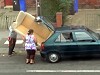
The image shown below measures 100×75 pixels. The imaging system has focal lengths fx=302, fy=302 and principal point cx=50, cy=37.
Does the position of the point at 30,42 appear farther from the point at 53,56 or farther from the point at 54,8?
the point at 54,8

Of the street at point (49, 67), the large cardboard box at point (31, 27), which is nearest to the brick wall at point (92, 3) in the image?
the large cardboard box at point (31, 27)

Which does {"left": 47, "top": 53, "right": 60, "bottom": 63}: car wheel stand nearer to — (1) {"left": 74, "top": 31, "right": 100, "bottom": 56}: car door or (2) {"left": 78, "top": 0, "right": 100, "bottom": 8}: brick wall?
(1) {"left": 74, "top": 31, "right": 100, "bottom": 56}: car door

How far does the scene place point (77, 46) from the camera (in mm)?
11328

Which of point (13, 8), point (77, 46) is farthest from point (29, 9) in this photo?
point (77, 46)

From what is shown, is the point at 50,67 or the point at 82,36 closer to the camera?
the point at 50,67

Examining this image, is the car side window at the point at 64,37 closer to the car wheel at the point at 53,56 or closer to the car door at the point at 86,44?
the car door at the point at 86,44

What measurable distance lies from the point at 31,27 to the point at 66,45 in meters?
2.05

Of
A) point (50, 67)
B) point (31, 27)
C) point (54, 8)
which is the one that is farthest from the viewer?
point (54, 8)

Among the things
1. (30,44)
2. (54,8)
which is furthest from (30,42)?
(54,8)

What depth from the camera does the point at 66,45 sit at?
37.2 ft

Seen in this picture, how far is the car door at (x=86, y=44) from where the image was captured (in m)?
11.3

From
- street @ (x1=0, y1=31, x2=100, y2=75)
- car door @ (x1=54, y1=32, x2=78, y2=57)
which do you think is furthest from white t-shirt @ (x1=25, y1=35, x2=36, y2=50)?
car door @ (x1=54, y1=32, x2=78, y2=57)

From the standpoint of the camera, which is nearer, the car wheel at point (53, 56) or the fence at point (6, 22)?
the car wheel at point (53, 56)

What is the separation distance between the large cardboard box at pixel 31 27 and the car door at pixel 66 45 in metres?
0.87
